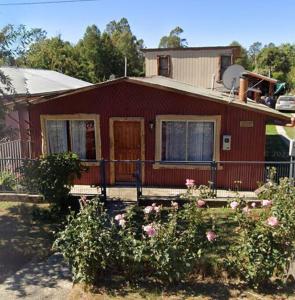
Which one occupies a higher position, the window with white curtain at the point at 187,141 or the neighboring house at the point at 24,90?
the neighboring house at the point at 24,90

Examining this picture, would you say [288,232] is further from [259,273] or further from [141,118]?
[141,118]

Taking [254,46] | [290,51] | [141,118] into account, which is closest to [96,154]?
[141,118]

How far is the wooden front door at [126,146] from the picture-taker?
11.0 metres

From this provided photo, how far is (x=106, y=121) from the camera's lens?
1095 centimetres

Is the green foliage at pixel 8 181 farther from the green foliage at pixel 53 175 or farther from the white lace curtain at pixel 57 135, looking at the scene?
the green foliage at pixel 53 175

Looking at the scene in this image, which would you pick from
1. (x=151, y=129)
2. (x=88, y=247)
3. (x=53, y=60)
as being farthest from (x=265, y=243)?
(x=53, y=60)

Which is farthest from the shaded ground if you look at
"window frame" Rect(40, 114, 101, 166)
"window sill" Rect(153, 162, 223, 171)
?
"window frame" Rect(40, 114, 101, 166)

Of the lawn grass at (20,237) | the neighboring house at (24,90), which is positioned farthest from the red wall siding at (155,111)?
the lawn grass at (20,237)

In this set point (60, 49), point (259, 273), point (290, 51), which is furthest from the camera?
point (290, 51)

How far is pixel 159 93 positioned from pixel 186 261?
635cm

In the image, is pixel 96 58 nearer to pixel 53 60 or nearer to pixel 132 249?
pixel 53 60

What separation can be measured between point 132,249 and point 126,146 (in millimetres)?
5961

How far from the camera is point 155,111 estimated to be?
35.4 ft

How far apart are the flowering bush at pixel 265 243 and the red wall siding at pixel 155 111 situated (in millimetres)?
5111
